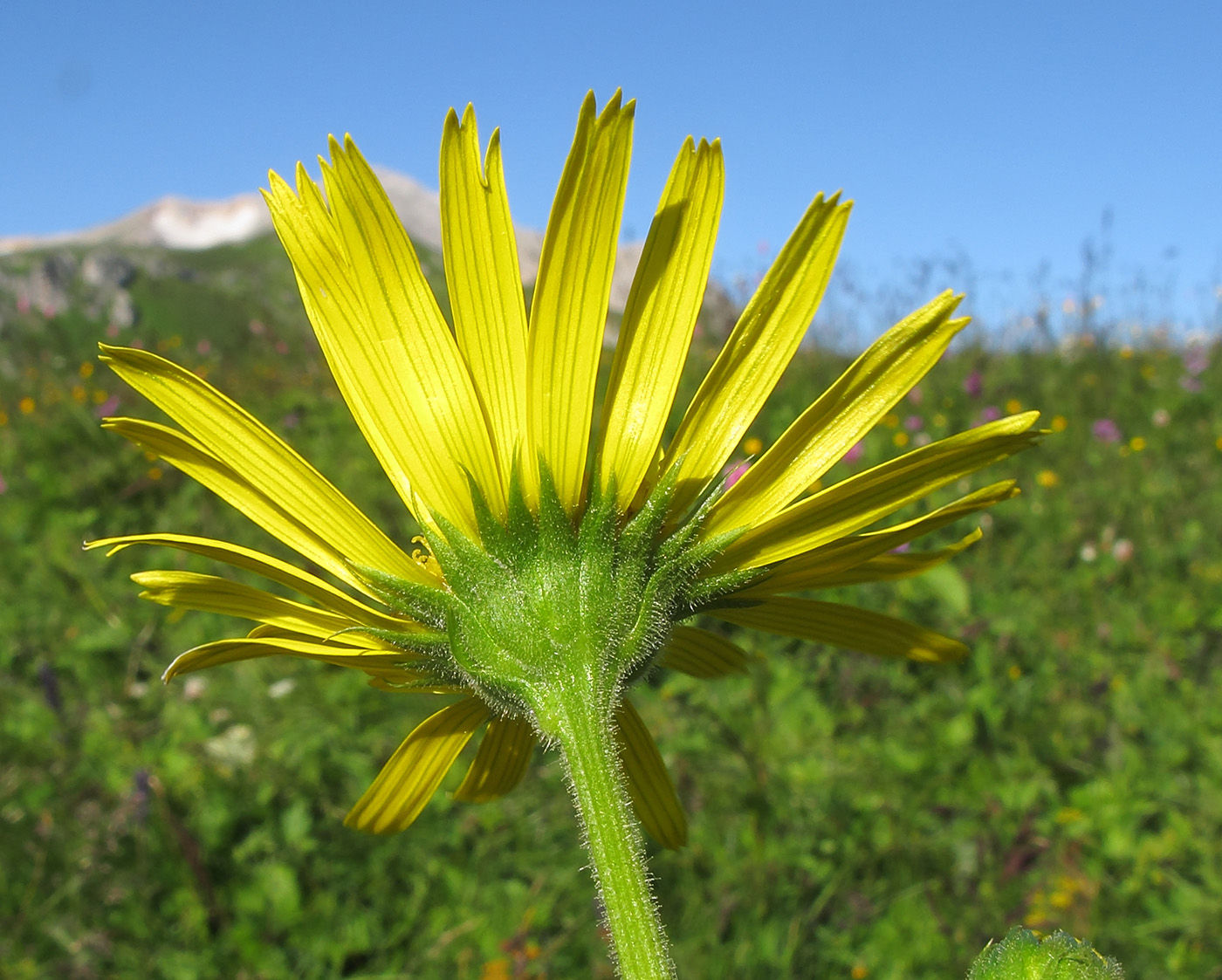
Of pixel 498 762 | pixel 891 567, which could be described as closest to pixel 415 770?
pixel 498 762

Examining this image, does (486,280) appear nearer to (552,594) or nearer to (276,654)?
(552,594)

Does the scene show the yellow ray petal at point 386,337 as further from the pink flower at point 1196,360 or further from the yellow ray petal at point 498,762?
the pink flower at point 1196,360

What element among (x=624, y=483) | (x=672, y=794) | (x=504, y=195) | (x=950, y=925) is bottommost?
(x=950, y=925)

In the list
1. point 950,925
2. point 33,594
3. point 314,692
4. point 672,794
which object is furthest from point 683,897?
point 33,594

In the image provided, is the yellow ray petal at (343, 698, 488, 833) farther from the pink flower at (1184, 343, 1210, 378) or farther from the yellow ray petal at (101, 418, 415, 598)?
the pink flower at (1184, 343, 1210, 378)

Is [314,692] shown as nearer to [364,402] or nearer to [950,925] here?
[950,925]
